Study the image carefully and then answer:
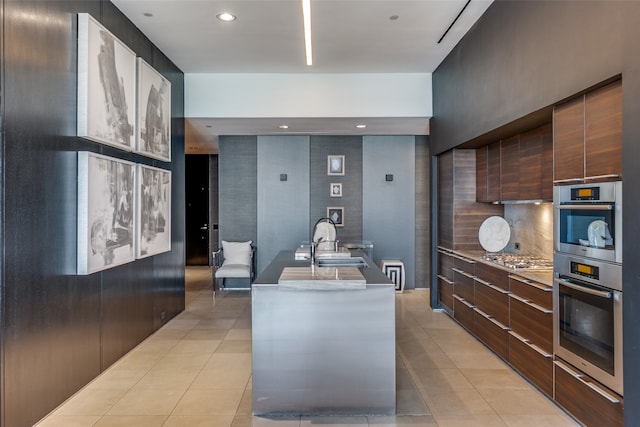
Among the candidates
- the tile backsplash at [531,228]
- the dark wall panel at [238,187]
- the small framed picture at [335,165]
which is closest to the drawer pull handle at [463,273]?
the tile backsplash at [531,228]

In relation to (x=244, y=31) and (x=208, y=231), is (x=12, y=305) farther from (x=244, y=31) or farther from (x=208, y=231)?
(x=208, y=231)

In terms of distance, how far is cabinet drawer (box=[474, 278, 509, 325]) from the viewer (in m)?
3.67

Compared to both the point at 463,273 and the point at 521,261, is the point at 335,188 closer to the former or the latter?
the point at 463,273

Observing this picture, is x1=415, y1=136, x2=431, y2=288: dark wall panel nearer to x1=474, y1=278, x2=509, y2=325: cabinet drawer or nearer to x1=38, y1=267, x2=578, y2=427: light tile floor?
x1=38, y1=267, x2=578, y2=427: light tile floor

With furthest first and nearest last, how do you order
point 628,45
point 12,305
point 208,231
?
1. point 208,231
2. point 12,305
3. point 628,45

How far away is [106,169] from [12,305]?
51.2 inches

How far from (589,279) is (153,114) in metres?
4.21

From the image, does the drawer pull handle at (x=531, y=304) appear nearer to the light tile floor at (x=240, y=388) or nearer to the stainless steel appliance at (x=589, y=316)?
the stainless steel appliance at (x=589, y=316)

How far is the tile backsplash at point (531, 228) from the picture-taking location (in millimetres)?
4149

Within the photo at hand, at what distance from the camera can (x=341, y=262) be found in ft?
12.0

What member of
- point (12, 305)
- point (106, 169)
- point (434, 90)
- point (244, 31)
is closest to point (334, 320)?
point (12, 305)

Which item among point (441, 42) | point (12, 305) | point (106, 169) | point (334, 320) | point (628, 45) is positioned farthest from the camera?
point (441, 42)

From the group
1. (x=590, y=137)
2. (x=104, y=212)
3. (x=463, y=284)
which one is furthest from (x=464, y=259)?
(x=104, y=212)

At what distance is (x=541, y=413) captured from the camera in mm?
2809
